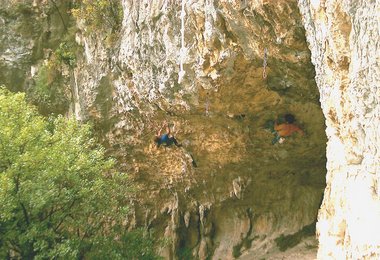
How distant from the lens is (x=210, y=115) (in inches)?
491

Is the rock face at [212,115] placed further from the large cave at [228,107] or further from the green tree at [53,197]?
the green tree at [53,197]

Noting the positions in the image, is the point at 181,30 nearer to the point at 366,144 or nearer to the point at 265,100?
the point at 265,100

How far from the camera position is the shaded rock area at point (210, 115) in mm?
9305

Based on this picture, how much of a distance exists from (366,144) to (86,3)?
11.1m

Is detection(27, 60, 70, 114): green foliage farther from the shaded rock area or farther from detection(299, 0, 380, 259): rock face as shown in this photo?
detection(299, 0, 380, 259): rock face

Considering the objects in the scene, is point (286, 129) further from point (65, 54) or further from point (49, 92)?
point (49, 92)

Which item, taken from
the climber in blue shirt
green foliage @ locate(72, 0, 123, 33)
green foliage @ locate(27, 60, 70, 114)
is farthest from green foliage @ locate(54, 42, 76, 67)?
the climber in blue shirt

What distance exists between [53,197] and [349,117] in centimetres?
756

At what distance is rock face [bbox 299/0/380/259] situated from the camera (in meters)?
4.89

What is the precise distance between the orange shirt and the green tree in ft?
15.0

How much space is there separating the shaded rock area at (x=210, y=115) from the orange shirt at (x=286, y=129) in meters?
0.18

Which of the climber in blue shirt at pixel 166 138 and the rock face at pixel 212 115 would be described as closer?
the rock face at pixel 212 115

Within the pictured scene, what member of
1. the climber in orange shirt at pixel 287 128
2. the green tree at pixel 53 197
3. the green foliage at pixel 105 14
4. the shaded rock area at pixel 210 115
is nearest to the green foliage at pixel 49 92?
the shaded rock area at pixel 210 115

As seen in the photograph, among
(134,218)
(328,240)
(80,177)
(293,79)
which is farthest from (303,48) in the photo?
(134,218)
